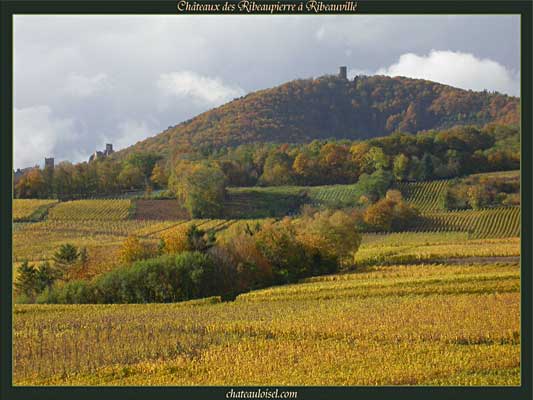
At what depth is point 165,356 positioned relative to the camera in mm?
10789

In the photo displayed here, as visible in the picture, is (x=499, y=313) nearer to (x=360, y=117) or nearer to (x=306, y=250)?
(x=360, y=117)

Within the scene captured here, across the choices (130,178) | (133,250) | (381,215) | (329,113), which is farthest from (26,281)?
(381,215)

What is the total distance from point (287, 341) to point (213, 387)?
2.28 metres

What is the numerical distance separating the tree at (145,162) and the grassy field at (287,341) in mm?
3737

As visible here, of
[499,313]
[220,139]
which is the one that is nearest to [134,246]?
[220,139]

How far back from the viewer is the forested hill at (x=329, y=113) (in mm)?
14781

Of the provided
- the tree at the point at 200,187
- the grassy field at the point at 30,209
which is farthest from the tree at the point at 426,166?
the grassy field at the point at 30,209

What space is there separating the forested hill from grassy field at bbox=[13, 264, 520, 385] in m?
4.43

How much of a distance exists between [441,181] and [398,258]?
3215 millimetres

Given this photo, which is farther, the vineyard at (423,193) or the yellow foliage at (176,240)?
the vineyard at (423,193)

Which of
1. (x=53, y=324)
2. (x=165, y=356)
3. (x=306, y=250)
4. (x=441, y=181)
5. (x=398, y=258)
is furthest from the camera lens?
(x=306, y=250)

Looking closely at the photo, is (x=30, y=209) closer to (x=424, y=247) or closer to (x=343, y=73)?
(x=343, y=73)

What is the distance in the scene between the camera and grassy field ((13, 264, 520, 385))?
32.3 feet

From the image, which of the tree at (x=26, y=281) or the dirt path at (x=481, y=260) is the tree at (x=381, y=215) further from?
the tree at (x=26, y=281)
